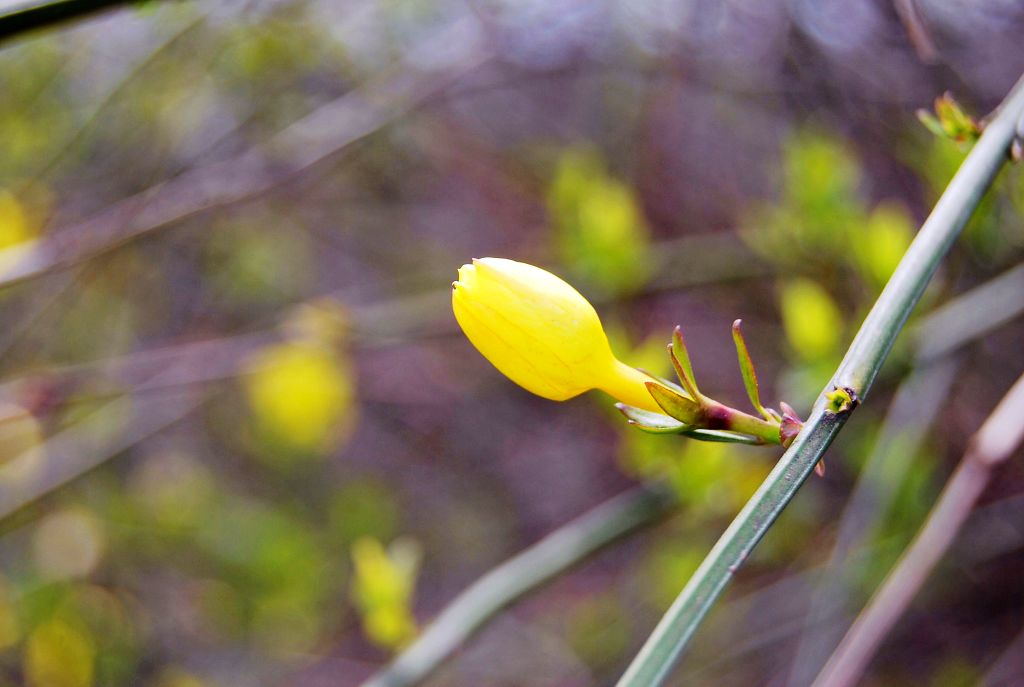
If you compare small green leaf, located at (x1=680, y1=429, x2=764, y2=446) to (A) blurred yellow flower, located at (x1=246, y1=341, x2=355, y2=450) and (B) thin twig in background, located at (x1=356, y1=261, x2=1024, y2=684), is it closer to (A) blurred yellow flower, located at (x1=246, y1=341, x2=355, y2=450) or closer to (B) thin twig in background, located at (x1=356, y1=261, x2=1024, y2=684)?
(B) thin twig in background, located at (x1=356, y1=261, x2=1024, y2=684)

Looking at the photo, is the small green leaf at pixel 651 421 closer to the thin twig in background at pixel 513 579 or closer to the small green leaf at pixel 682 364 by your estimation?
the small green leaf at pixel 682 364

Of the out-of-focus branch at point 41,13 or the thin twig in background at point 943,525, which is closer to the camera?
the out-of-focus branch at point 41,13

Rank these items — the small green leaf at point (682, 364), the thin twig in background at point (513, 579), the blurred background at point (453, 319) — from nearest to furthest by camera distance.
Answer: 1. the small green leaf at point (682, 364)
2. the thin twig in background at point (513, 579)
3. the blurred background at point (453, 319)

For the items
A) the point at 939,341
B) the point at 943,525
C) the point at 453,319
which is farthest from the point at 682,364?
the point at 453,319

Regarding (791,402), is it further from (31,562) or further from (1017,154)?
(31,562)

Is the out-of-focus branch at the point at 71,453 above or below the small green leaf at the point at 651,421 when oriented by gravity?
below

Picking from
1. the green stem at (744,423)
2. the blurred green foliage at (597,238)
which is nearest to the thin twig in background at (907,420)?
the blurred green foliage at (597,238)

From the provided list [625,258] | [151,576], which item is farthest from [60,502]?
[625,258]

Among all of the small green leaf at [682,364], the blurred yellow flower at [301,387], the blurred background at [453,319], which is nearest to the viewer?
the small green leaf at [682,364]
